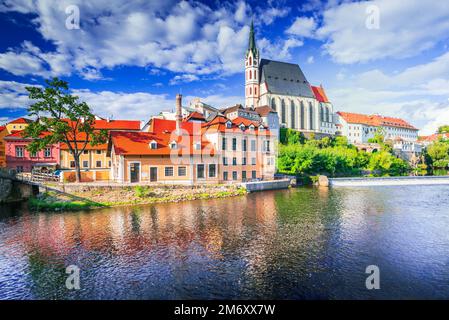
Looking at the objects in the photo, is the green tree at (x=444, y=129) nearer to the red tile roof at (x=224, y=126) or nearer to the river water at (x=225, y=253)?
the red tile roof at (x=224, y=126)

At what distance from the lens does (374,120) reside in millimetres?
125375

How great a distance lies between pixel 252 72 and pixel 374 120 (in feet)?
210

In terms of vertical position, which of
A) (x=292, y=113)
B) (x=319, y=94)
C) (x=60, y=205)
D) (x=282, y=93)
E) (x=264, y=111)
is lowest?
(x=60, y=205)

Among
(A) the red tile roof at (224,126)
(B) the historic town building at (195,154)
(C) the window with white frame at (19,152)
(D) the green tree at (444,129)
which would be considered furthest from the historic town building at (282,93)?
(D) the green tree at (444,129)

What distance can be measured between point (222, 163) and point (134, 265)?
28431 mm

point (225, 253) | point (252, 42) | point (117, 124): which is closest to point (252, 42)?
point (252, 42)

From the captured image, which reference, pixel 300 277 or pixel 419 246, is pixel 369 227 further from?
pixel 300 277

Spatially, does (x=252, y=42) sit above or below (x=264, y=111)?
above

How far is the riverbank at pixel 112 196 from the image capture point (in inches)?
1155

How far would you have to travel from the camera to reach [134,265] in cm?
1508

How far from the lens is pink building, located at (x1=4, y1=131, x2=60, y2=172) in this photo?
47.3 meters

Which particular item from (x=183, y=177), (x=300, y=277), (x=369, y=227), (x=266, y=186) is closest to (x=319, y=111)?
(x=266, y=186)

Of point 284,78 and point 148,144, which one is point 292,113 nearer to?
point 284,78
